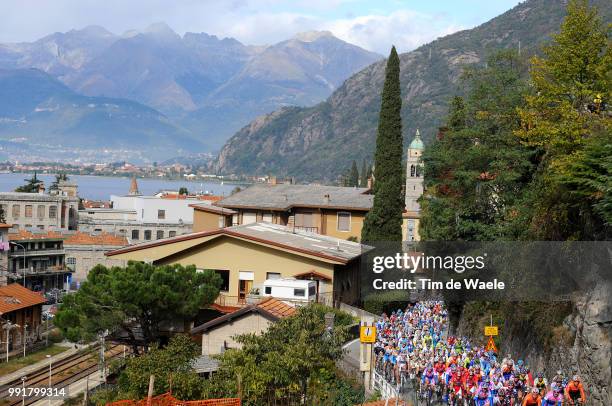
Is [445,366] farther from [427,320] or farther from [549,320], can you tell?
[427,320]

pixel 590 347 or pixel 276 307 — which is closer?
pixel 590 347

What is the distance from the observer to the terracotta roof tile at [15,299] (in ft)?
158

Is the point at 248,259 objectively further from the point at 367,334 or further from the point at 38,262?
the point at 38,262

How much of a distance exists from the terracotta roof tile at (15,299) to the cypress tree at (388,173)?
1837 cm

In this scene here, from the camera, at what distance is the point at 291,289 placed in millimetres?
33875

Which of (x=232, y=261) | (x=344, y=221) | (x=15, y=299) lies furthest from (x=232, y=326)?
(x=344, y=221)

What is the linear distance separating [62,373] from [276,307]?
1641cm

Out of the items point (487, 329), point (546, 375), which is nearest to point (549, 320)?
point (546, 375)

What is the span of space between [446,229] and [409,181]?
289 ft

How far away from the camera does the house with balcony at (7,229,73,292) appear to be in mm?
75188

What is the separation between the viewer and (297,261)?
37.5 m

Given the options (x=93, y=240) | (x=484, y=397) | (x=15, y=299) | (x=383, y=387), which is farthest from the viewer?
(x=93, y=240)

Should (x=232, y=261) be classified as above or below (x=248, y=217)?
below

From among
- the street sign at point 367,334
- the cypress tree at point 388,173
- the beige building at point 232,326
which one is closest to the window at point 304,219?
the cypress tree at point 388,173
